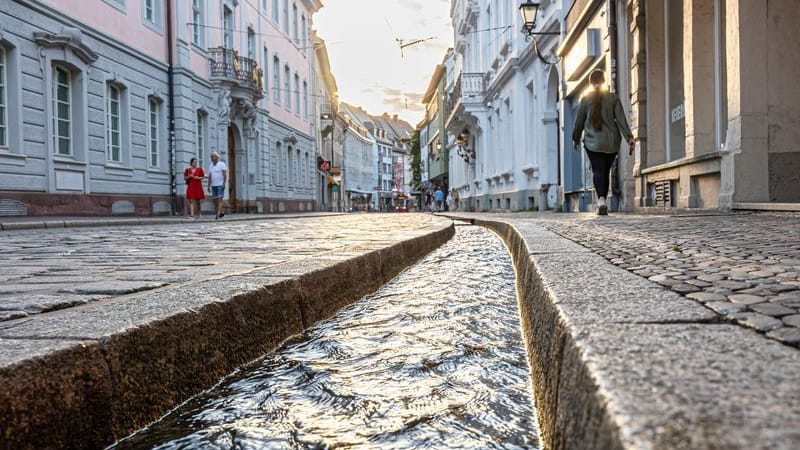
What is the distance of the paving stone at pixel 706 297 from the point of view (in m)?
1.90

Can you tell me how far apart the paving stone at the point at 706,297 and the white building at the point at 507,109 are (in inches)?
571

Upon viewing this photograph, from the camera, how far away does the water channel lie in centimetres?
163

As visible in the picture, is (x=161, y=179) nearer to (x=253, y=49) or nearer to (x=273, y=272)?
(x=253, y=49)

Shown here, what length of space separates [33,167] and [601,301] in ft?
44.3

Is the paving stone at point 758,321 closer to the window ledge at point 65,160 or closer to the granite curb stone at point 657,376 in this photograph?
the granite curb stone at point 657,376

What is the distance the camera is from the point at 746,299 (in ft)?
6.24

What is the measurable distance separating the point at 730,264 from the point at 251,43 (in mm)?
26969

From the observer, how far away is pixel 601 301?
5.82 feet

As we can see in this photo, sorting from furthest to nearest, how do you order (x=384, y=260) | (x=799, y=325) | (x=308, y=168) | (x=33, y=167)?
(x=308, y=168) → (x=33, y=167) → (x=384, y=260) → (x=799, y=325)

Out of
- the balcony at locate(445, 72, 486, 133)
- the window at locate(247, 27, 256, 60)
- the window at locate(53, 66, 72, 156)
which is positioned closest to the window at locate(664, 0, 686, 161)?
the window at locate(53, 66, 72, 156)

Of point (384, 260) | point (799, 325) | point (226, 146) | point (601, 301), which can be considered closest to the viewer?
point (799, 325)

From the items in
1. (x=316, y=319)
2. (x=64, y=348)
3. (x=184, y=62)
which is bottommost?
(x=316, y=319)

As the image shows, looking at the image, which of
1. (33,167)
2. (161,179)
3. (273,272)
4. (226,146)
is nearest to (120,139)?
(161,179)

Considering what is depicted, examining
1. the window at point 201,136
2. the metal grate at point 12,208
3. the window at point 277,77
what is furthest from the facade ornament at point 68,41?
the window at point 277,77
